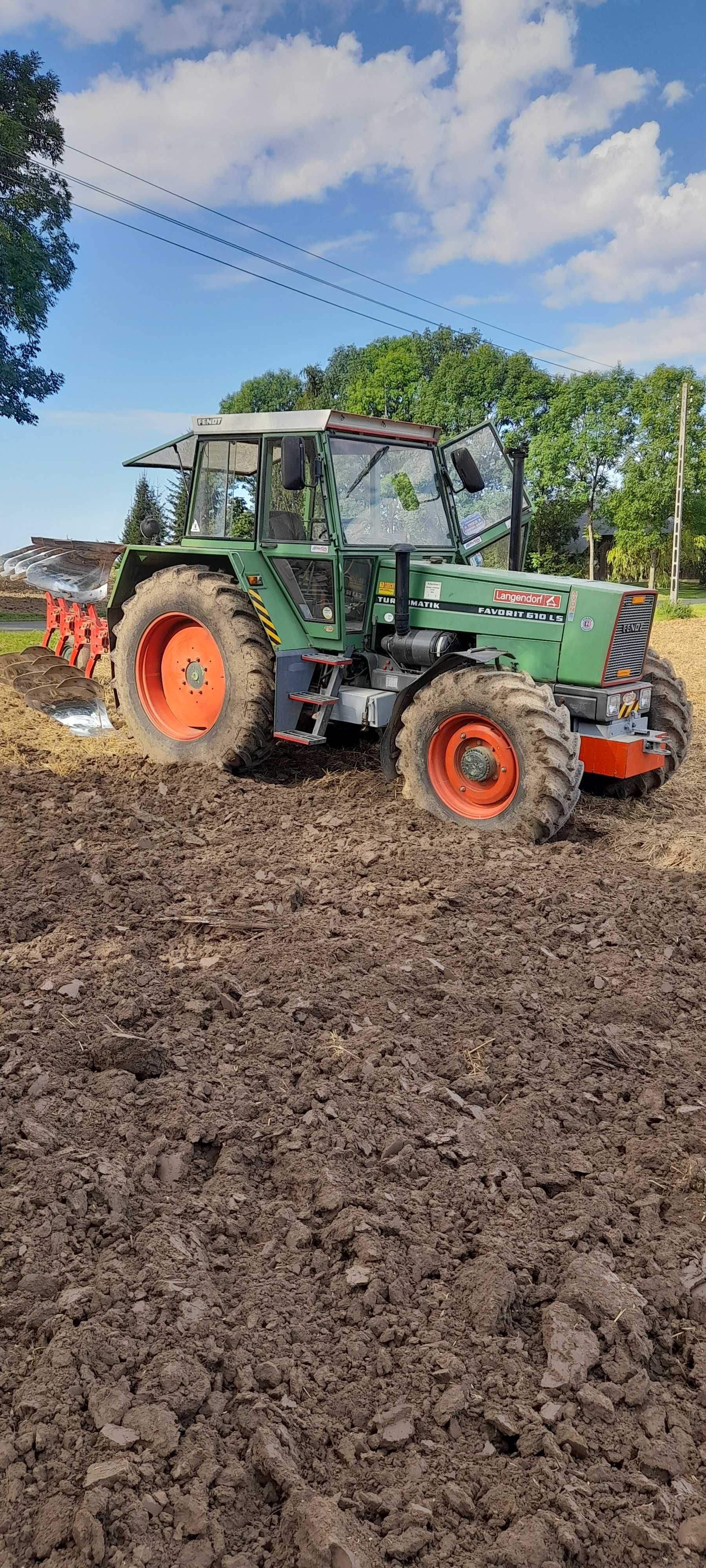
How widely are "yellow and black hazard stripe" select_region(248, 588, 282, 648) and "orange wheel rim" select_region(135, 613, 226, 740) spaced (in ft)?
1.56

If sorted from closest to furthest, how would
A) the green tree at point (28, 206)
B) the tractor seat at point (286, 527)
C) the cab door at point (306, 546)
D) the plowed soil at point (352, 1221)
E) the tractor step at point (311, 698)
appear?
the plowed soil at point (352, 1221) → the cab door at point (306, 546) → the tractor step at point (311, 698) → the tractor seat at point (286, 527) → the green tree at point (28, 206)

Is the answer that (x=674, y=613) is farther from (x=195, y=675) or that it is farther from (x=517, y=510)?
(x=195, y=675)

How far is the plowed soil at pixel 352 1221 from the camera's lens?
2.28 metres

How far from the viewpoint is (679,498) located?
129 ft

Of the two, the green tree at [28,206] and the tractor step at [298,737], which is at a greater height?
the green tree at [28,206]

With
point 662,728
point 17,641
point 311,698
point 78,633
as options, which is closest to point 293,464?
point 311,698

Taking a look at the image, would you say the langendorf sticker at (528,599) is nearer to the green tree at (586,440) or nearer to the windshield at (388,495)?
the windshield at (388,495)

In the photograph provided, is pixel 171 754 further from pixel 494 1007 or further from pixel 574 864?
pixel 494 1007

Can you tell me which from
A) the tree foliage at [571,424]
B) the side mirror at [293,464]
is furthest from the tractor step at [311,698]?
the tree foliage at [571,424]

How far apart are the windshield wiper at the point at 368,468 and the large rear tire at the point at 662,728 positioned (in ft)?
7.53

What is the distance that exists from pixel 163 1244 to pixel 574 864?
3.70 meters

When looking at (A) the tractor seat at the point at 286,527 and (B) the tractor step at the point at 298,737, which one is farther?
(A) the tractor seat at the point at 286,527

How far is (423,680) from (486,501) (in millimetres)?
1783

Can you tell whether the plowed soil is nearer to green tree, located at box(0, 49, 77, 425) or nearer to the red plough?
the red plough
